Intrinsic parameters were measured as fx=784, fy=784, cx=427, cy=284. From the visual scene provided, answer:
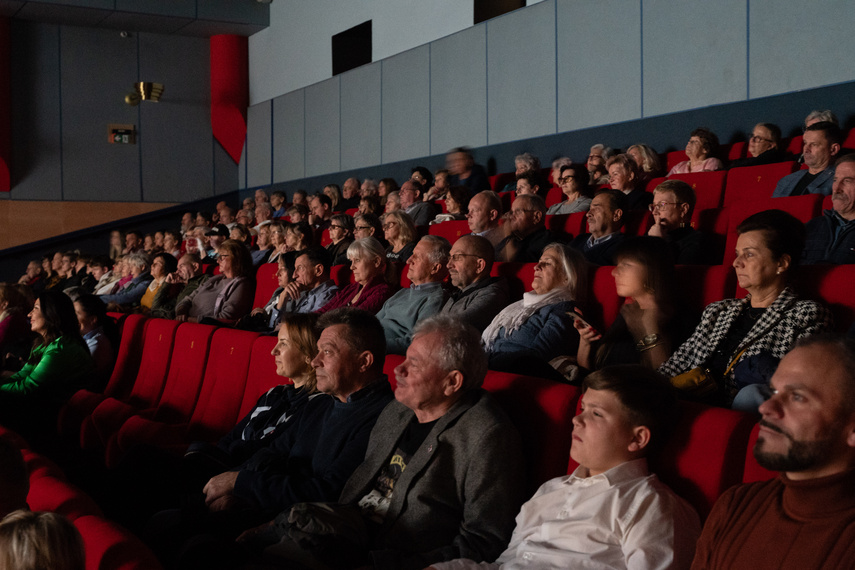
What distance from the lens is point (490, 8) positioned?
605 centimetres

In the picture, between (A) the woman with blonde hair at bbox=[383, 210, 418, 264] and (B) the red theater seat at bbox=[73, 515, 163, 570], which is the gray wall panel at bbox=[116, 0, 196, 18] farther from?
(B) the red theater seat at bbox=[73, 515, 163, 570]

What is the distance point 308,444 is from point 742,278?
1.06 metres

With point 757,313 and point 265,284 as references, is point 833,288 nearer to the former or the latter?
point 757,313

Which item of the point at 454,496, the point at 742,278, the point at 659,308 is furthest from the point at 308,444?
the point at 742,278

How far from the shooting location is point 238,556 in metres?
1.46

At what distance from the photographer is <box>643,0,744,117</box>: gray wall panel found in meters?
4.38

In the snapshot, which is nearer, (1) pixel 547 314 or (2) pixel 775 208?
(1) pixel 547 314

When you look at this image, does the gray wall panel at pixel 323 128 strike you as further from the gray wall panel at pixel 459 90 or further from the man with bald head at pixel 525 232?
the man with bald head at pixel 525 232

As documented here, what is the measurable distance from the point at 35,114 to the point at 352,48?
3.54 m

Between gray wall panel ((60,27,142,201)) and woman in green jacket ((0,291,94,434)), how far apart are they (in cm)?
619

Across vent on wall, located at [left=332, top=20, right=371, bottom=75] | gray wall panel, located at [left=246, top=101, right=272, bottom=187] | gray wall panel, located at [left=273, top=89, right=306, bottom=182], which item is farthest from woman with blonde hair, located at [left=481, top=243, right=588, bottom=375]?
gray wall panel, located at [left=246, top=101, right=272, bottom=187]

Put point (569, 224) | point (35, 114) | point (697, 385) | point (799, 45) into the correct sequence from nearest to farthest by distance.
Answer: point (697, 385) → point (569, 224) → point (799, 45) → point (35, 114)

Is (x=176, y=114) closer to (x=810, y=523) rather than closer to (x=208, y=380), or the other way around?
(x=208, y=380)

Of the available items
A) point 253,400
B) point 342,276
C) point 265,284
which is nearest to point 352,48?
point 265,284
